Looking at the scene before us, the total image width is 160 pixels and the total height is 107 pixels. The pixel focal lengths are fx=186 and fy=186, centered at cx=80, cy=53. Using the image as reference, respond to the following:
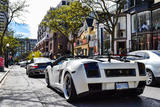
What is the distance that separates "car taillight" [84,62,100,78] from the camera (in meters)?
4.29

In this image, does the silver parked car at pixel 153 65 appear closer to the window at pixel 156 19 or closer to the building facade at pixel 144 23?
the building facade at pixel 144 23

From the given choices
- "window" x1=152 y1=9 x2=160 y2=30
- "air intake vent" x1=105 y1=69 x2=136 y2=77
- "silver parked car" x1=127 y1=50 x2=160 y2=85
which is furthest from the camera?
"window" x1=152 y1=9 x2=160 y2=30

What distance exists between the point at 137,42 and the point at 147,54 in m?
19.0

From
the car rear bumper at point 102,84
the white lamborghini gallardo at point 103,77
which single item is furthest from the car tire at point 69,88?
the car rear bumper at point 102,84

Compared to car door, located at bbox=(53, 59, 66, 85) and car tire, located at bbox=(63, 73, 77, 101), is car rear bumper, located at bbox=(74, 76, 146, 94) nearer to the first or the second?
car tire, located at bbox=(63, 73, 77, 101)

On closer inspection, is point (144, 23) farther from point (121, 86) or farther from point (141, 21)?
point (121, 86)

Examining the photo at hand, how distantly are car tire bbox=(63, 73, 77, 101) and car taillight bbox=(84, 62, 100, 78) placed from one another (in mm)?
568

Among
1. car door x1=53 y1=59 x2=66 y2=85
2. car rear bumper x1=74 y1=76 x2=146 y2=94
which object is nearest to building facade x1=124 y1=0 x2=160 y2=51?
car door x1=53 y1=59 x2=66 y2=85

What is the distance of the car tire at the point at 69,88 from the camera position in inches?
181

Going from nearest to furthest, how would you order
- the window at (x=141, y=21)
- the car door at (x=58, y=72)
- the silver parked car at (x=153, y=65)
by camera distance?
the car door at (x=58, y=72), the silver parked car at (x=153, y=65), the window at (x=141, y=21)

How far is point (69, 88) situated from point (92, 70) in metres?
0.90

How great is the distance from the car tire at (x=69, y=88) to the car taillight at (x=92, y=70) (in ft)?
1.86

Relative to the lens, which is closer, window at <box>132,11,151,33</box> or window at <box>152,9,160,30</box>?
window at <box>152,9,160,30</box>

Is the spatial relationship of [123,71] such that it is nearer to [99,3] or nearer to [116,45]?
[99,3]
